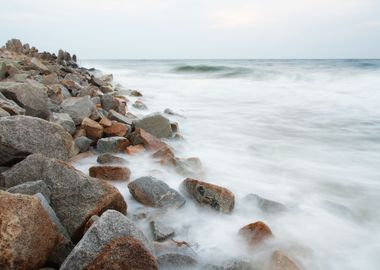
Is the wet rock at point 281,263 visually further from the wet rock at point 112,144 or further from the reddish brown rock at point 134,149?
the wet rock at point 112,144

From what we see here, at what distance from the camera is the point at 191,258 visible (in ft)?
6.72

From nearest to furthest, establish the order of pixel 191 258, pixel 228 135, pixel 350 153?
1. pixel 191 258
2. pixel 350 153
3. pixel 228 135

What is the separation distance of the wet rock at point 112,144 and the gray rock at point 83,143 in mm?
99

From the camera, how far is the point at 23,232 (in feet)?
5.24

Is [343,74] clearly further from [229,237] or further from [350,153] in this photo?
[229,237]

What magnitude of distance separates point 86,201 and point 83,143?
166 centimetres

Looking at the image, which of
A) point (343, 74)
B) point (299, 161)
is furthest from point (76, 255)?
point (343, 74)

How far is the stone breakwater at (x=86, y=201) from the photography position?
1.60 meters

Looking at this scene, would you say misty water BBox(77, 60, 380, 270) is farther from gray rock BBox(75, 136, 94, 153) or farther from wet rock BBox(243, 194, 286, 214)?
gray rock BBox(75, 136, 94, 153)

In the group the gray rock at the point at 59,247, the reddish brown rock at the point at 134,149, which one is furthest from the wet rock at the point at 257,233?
the reddish brown rock at the point at 134,149

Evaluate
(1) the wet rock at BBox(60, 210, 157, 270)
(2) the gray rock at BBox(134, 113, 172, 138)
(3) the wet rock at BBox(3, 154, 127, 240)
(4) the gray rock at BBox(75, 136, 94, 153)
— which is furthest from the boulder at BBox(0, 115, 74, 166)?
(2) the gray rock at BBox(134, 113, 172, 138)

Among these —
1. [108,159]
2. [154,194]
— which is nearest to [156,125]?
[108,159]

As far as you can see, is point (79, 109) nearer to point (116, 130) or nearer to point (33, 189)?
point (116, 130)

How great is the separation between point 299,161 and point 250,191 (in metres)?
1.27
